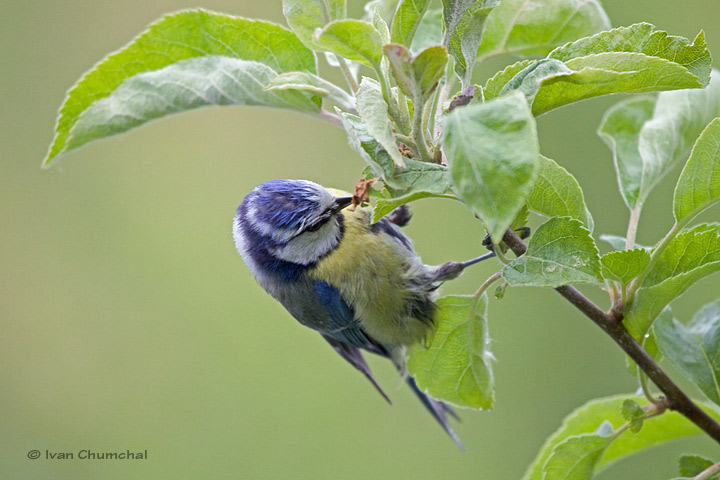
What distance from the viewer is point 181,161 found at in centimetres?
489

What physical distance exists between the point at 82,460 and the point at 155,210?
5.46 feet

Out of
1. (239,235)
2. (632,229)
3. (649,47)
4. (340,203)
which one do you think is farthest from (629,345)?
(239,235)

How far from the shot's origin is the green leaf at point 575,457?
1.39 metres

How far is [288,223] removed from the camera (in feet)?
7.40

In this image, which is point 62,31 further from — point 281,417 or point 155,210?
point 281,417

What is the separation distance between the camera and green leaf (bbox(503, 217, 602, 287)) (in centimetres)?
109

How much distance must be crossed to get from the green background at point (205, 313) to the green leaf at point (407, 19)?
259 centimetres

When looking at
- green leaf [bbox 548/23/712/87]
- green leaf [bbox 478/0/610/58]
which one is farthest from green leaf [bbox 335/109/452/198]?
green leaf [bbox 478/0/610/58]

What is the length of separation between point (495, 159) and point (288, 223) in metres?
1.47

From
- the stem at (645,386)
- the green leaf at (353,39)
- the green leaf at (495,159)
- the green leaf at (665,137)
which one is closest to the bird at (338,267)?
the green leaf at (665,137)

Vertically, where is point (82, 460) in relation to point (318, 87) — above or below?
below

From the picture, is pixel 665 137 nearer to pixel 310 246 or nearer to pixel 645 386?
pixel 645 386

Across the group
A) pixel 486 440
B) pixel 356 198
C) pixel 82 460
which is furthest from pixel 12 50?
pixel 356 198

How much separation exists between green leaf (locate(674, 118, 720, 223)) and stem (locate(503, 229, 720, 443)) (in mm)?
225
